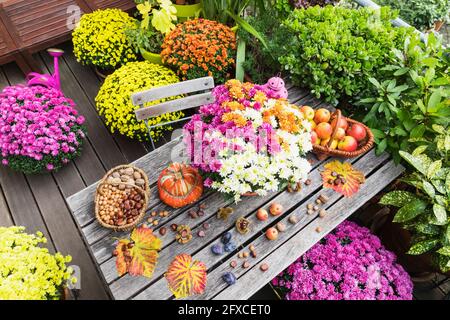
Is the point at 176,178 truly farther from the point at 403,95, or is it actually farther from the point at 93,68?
the point at 93,68

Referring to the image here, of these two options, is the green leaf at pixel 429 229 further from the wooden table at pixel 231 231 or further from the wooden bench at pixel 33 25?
the wooden bench at pixel 33 25

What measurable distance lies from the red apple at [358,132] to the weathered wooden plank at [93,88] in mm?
1685

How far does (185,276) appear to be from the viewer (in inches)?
69.7

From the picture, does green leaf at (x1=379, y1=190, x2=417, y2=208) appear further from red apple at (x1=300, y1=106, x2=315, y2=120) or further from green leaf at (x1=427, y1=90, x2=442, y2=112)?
red apple at (x1=300, y1=106, x2=315, y2=120)

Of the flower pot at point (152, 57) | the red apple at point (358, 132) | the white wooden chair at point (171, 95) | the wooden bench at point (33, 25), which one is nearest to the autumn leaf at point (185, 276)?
the white wooden chair at point (171, 95)

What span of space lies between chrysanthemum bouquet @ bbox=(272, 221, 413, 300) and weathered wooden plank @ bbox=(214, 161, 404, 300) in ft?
1.10

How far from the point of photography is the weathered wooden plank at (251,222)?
1742mm

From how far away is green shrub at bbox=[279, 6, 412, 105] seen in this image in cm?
231

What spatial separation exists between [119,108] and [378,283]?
2.18m

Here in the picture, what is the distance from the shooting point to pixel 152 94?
7.49 feet

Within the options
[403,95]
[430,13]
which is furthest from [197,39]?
[430,13]

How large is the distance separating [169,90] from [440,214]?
1737 millimetres

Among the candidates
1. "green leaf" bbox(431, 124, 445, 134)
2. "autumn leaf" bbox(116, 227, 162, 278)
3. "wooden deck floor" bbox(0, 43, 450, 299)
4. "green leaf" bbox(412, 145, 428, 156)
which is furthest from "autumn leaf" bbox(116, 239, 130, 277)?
"green leaf" bbox(431, 124, 445, 134)
